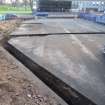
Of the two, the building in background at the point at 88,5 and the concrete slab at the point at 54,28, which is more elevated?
the building in background at the point at 88,5

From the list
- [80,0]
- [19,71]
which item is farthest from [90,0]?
[19,71]

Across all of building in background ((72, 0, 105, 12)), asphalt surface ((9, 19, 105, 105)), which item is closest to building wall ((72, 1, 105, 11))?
building in background ((72, 0, 105, 12))

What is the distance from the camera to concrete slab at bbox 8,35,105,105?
7973 mm

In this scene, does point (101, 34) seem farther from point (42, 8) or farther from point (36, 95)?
point (42, 8)

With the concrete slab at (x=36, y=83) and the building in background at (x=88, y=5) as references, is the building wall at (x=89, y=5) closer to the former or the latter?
the building in background at (x=88, y=5)

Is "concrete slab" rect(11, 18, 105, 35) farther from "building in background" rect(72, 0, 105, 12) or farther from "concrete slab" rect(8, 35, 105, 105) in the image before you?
"building in background" rect(72, 0, 105, 12)

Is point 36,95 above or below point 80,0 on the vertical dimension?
below

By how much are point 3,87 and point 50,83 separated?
190 cm

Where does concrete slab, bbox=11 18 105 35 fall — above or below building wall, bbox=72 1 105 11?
below

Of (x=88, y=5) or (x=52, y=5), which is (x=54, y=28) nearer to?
(x=52, y=5)

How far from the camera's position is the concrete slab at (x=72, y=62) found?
7.97 metres

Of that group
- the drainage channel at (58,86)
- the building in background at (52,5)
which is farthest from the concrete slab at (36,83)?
the building in background at (52,5)

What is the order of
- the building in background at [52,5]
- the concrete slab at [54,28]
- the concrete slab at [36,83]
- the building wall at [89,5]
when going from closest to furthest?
the concrete slab at [36,83]
the concrete slab at [54,28]
the building in background at [52,5]
the building wall at [89,5]

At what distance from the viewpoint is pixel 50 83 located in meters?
8.83
